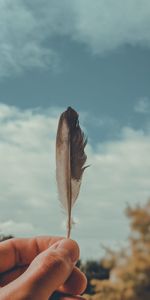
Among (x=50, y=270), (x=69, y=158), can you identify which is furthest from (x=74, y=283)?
(x=69, y=158)

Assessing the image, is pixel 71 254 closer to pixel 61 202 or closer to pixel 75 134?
pixel 61 202

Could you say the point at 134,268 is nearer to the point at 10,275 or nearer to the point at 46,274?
the point at 46,274

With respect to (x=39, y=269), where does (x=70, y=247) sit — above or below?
above

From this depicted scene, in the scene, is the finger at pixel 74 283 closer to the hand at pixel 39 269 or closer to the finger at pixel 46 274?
the hand at pixel 39 269

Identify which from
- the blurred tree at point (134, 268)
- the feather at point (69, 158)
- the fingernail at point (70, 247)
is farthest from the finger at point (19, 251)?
the blurred tree at point (134, 268)

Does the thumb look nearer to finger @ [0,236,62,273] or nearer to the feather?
finger @ [0,236,62,273]

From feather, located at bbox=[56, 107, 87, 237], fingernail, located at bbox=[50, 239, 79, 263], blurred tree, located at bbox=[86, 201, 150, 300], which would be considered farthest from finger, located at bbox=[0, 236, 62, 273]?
blurred tree, located at bbox=[86, 201, 150, 300]

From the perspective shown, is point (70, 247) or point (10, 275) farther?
point (10, 275)
